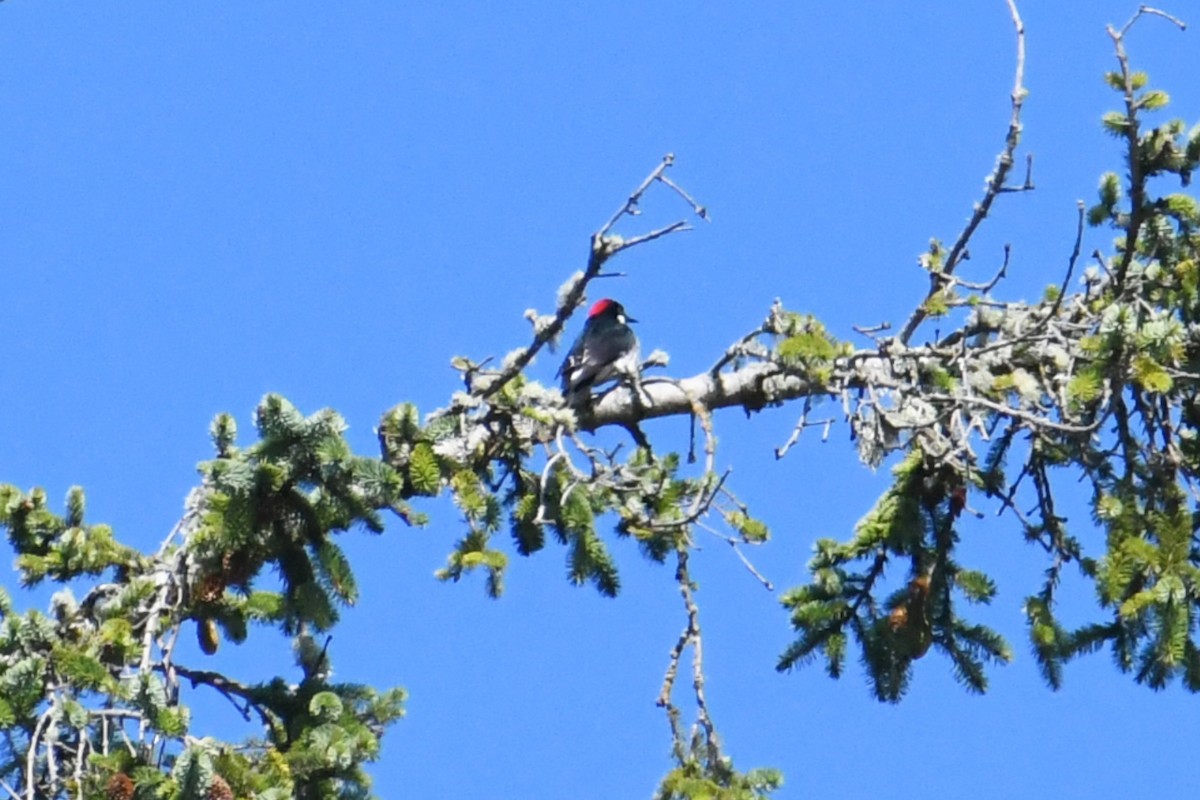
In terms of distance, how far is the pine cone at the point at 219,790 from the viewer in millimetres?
A: 4955

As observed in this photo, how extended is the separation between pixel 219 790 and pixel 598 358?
9.16 ft

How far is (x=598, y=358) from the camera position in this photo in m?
7.30

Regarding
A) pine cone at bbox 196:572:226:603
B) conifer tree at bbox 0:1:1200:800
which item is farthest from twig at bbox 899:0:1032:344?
pine cone at bbox 196:572:226:603

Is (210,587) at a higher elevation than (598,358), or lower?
lower

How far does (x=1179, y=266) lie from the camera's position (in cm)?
656

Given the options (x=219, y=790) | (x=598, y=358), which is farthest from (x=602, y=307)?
(x=219, y=790)

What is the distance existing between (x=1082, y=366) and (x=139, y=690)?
3.13 meters

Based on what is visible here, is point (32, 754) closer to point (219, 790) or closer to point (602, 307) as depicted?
point (219, 790)

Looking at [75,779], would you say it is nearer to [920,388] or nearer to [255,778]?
[255,778]

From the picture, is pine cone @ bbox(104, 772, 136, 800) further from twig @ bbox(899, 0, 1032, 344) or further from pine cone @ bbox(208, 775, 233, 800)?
twig @ bbox(899, 0, 1032, 344)

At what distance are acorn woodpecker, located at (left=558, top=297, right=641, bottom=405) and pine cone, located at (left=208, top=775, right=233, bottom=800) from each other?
2219 mm

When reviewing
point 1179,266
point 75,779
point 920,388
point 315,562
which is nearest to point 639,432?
point 920,388

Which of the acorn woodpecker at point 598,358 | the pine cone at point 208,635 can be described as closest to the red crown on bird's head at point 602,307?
the acorn woodpecker at point 598,358

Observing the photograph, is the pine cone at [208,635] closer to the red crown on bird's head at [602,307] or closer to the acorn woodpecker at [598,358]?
the acorn woodpecker at [598,358]
